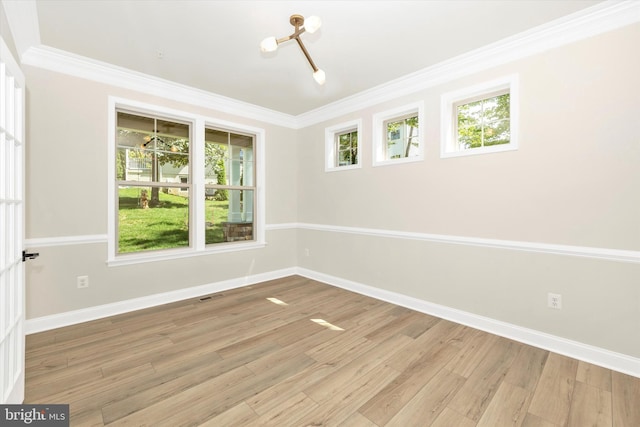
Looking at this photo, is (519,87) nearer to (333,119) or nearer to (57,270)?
(333,119)

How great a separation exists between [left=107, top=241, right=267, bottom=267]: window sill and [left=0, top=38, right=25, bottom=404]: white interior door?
1469mm

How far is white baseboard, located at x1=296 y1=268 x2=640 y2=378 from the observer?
2170 millimetres

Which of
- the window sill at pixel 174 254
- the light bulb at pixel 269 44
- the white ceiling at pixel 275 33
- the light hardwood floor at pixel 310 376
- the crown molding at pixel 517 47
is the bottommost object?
the light hardwood floor at pixel 310 376

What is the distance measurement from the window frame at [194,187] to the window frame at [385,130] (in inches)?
72.2

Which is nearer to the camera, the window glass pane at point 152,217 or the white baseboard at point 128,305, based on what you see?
the white baseboard at point 128,305

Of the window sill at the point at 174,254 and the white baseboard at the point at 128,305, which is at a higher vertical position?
the window sill at the point at 174,254

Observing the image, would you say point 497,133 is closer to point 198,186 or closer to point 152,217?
point 198,186

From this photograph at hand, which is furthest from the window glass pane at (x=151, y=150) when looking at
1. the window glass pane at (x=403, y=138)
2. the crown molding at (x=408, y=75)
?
the window glass pane at (x=403, y=138)

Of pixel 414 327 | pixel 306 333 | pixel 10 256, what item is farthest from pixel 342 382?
pixel 10 256

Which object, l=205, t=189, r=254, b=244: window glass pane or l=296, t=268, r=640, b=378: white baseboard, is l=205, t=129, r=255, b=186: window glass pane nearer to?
l=205, t=189, r=254, b=244: window glass pane

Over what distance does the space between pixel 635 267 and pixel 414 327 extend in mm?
1776

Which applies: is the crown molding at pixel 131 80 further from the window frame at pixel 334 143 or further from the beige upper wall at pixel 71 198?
the window frame at pixel 334 143

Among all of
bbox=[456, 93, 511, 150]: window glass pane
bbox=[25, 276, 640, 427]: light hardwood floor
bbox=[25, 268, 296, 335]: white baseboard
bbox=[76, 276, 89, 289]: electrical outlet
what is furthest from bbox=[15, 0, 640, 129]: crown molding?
bbox=[25, 276, 640, 427]: light hardwood floor

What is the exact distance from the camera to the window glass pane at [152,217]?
3928 millimetres
